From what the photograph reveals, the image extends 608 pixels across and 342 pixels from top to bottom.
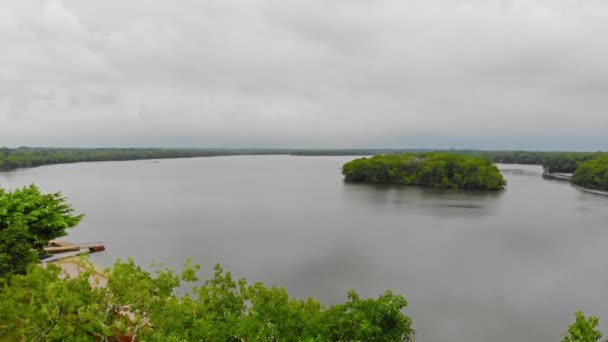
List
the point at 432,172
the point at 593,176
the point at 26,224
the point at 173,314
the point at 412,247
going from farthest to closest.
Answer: the point at 432,172
the point at 593,176
the point at 412,247
the point at 26,224
the point at 173,314

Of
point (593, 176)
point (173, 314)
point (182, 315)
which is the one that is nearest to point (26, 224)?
point (173, 314)

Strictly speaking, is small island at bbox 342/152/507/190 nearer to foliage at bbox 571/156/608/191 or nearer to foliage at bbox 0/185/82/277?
foliage at bbox 571/156/608/191

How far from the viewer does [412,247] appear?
26.4 metres

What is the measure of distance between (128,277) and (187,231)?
69.3 feet

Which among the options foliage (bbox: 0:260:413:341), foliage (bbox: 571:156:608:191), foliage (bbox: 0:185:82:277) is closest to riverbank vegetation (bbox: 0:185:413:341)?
foliage (bbox: 0:260:413:341)

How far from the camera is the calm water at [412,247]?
1697cm

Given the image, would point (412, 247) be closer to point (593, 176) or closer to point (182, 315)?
point (182, 315)

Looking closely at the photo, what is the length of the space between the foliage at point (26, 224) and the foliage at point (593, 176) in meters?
73.2

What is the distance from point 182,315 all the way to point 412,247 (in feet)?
67.6

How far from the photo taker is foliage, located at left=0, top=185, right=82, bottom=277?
45.8ft

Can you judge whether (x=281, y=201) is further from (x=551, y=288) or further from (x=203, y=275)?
(x=551, y=288)

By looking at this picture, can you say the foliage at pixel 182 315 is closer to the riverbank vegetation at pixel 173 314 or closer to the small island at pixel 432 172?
the riverbank vegetation at pixel 173 314

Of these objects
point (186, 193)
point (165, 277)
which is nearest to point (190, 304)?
point (165, 277)

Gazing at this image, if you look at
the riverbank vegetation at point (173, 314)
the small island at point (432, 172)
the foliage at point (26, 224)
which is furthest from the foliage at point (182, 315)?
the small island at point (432, 172)
